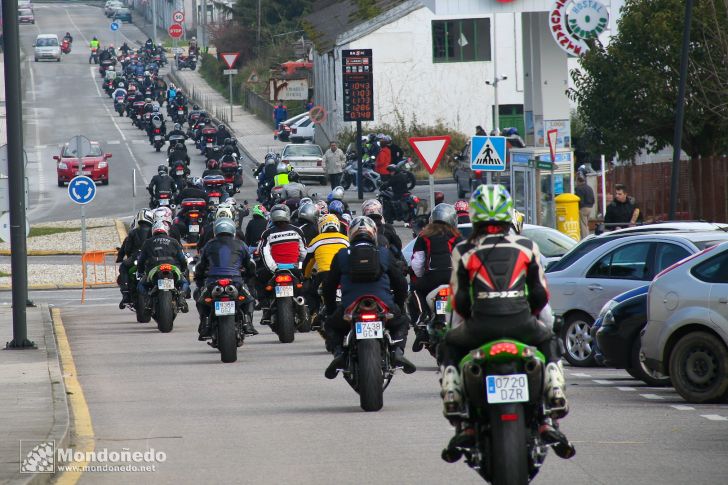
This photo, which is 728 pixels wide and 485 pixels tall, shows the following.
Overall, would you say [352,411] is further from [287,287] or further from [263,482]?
[287,287]

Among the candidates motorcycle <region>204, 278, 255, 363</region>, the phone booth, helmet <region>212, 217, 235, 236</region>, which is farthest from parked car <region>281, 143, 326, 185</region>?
motorcycle <region>204, 278, 255, 363</region>

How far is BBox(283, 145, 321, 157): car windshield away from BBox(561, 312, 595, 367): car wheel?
1468 inches

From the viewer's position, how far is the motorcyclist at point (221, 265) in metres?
17.8

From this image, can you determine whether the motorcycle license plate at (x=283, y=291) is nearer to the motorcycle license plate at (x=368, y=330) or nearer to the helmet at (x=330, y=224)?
the helmet at (x=330, y=224)

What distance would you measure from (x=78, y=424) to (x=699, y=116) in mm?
25756

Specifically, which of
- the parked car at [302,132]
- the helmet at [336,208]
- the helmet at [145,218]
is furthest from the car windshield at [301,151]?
the helmet at [336,208]

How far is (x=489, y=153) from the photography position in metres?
29.8

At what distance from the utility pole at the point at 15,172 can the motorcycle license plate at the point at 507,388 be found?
12276 mm

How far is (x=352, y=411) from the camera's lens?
13172mm

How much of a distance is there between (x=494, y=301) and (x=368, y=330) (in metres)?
4.48

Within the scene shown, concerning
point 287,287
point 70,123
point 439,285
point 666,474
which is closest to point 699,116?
point 287,287

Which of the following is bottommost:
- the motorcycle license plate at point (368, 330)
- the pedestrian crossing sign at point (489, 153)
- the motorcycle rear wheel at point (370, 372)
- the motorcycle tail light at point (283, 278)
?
the motorcycle rear wheel at point (370, 372)

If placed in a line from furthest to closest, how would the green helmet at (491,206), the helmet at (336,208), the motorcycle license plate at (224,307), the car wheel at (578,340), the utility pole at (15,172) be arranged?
the helmet at (336,208), the utility pole at (15,172), the car wheel at (578,340), the motorcycle license plate at (224,307), the green helmet at (491,206)

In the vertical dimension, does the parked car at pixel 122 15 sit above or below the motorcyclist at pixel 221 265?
above
